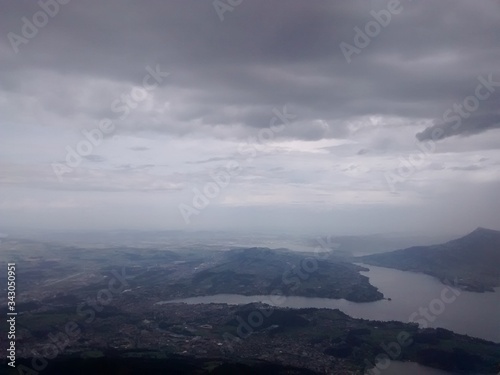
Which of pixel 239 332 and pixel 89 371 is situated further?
pixel 239 332

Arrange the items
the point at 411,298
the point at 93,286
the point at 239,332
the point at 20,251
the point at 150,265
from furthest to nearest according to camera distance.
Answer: the point at 20,251 < the point at 150,265 < the point at 93,286 < the point at 411,298 < the point at 239,332

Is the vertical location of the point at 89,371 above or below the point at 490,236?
below

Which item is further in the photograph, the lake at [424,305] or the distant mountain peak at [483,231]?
the distant mountain peak at [483,231]

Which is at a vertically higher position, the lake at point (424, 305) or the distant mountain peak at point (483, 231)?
the distant mountain peak at point (483, 231)

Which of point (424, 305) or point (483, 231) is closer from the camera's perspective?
point (424, 305)

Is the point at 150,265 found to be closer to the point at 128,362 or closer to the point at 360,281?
the point at 360,281

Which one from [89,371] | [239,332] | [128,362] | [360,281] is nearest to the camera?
[89,371]

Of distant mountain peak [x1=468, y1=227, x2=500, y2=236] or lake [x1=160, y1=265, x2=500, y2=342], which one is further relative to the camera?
distant mountain peak [x1=468, y1=227, x2=500, y2=236]

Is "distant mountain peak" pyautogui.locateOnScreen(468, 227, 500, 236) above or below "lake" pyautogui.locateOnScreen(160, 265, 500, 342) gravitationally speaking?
above

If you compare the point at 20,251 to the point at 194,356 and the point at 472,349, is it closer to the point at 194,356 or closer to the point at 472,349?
the point at 194,356

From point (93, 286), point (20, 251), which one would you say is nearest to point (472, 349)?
point (93, 286)
